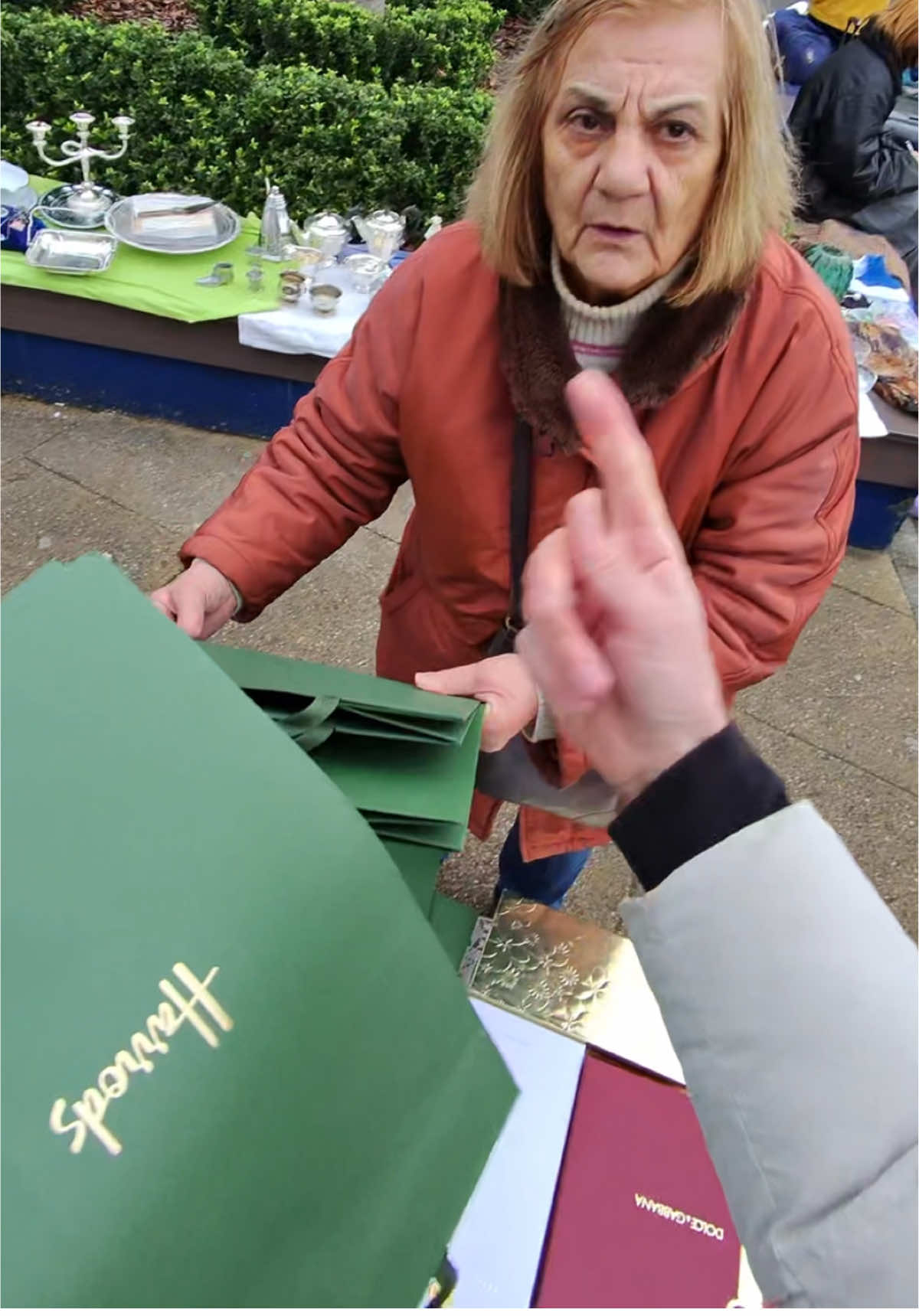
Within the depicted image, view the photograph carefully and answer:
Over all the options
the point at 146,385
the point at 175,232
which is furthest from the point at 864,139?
the point at 146,385

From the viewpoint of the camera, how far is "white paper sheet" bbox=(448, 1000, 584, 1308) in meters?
1.21

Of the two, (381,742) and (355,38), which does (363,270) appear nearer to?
(355,38)

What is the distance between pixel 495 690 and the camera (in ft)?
3.75

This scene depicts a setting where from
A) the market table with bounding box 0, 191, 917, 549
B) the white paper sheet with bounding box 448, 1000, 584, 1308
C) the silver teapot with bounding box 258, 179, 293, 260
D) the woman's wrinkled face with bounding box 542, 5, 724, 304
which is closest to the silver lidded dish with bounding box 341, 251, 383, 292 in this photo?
the market table with bounding box 0, 191, 917, 549

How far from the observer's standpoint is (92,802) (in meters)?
0.58

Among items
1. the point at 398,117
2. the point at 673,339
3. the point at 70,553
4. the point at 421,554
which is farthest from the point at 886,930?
the point at 398,117

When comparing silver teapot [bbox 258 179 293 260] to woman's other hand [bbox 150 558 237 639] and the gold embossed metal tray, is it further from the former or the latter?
the gold embossed metal tray

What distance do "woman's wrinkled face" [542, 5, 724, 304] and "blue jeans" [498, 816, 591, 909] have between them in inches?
43.0

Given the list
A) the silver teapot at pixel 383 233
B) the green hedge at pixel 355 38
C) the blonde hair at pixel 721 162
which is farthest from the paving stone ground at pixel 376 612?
the green hedge at pixel 355 38

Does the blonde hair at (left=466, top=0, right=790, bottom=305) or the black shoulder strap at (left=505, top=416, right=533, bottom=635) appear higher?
Result: the blonde hair at (left=466, top=0, right=790, bottom=305)

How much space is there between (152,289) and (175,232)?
1.30ft

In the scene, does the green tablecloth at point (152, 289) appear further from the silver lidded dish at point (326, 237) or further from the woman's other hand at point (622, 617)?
the woman's other hand at point (622, 617)

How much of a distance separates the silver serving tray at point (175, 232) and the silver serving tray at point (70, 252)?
77mm

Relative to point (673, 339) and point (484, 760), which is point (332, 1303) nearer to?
point (484, 760)
